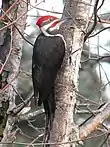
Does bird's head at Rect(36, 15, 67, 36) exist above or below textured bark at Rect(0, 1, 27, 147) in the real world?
above

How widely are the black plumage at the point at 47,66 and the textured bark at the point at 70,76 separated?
0.05 metres

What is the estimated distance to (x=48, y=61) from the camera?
3301mm

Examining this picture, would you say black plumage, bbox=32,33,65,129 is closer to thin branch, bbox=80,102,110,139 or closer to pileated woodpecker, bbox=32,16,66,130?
pileated woodpecker, bbox=32,16,66,130

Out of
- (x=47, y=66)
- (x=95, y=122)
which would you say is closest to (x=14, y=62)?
(x=47, y=66)

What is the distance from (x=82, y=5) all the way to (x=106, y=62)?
3074mm

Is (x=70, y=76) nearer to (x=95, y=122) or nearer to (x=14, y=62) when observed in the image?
(x=95, y=122)

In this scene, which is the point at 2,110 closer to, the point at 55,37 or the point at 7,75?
the point at 7,75

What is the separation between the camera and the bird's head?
3.26m

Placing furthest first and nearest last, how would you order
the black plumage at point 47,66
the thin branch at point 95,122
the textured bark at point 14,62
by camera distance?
1. the textured bark at point 14,62
2. the black plumage at point 47,66
3. the thin branch at point 95,122

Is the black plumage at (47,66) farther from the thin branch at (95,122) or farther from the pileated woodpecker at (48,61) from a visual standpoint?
the thin branch at (95,122)

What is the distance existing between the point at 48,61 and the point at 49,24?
0.86 feet

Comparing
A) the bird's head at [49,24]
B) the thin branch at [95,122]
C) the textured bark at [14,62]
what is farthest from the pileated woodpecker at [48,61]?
the textured bark at [14,62]

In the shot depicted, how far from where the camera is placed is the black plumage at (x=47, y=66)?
10.4ft

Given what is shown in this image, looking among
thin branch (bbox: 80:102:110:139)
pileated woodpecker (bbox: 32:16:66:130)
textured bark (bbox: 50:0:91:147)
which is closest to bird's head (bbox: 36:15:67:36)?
pileated woodpecker (bbox: 32:16:66:130)
